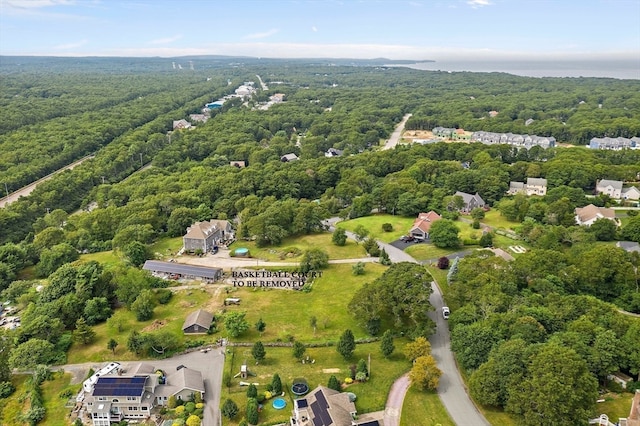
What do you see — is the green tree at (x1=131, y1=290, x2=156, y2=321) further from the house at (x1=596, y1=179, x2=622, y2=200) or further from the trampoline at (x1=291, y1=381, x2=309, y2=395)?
the house at (x1=596, y1=179, x2=622, y2=200)

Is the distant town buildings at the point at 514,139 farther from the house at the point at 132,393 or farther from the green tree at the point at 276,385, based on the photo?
the house at the point at 132,393

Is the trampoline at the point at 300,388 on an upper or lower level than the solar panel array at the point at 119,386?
lower

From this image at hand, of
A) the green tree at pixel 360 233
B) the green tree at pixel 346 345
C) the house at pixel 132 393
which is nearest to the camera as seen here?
the house at pixel 132 393

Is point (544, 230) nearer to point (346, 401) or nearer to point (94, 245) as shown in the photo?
point (346, 401)

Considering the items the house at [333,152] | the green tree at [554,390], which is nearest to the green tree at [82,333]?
the green tree at [554,390]

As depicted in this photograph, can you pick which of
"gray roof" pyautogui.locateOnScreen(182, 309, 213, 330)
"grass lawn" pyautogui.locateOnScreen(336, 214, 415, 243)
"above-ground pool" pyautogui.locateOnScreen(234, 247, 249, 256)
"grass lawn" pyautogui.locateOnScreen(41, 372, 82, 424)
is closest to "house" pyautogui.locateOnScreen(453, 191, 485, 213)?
"grass lawn" pyautogui.locateOnScreen(336, 214, 415, 243)

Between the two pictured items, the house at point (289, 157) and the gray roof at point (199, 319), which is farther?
the house at point (289, 157)
